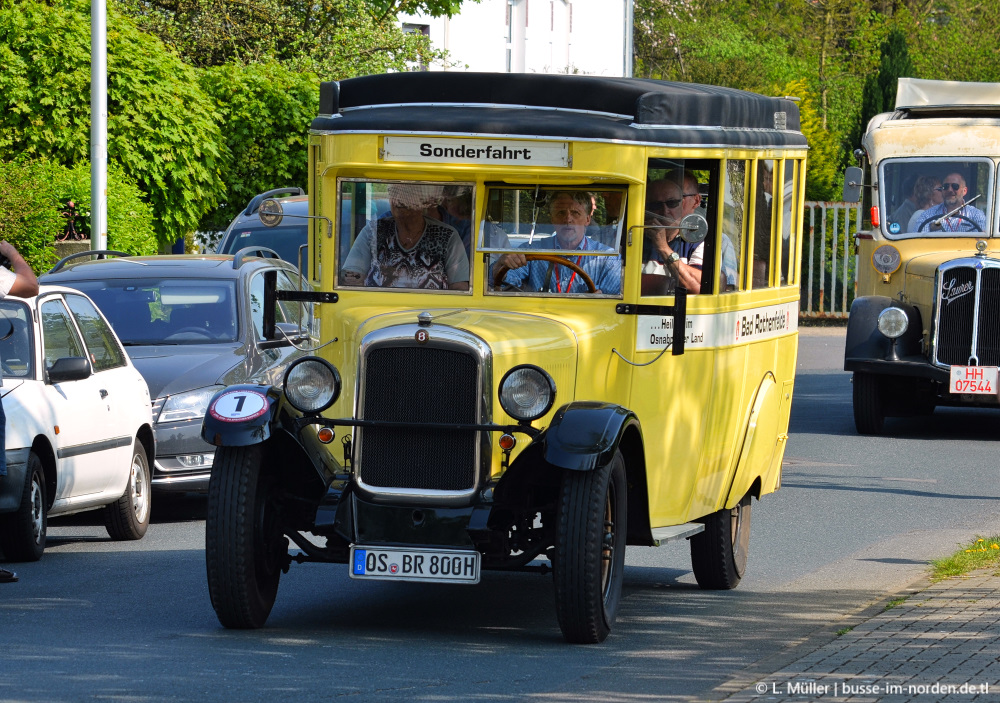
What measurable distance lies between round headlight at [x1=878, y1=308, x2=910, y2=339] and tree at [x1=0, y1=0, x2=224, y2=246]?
30.5ft

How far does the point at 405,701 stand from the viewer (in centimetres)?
655

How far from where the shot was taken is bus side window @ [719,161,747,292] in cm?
888

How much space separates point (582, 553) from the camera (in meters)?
7.37

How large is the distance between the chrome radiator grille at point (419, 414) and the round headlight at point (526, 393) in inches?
5.8

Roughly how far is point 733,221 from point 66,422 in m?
4.11

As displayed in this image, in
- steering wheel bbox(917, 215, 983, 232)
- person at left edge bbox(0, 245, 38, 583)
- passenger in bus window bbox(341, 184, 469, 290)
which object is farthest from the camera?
steering wheel bbox(917, 215, 983, 232)

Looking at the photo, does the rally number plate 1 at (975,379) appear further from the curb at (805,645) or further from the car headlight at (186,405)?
the car headlight at (186,405)

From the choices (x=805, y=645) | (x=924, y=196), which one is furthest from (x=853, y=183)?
(x=805, y=645)

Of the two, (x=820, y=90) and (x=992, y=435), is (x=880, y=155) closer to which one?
(x=992, y=435)

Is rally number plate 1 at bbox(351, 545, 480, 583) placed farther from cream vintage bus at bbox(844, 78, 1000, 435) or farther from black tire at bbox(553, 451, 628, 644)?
cream vintage bus at bbox(844, 78, 1000, 435)

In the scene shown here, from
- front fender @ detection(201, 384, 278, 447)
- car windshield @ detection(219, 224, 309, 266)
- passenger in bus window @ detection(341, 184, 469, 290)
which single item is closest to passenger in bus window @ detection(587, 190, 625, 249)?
passenger in bus window @ detection(341, 184, 469, 290)

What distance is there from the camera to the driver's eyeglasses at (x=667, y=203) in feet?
27.5

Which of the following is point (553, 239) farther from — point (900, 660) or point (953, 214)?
point (953, 214)

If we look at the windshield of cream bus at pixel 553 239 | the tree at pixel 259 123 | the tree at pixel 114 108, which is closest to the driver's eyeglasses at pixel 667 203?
the windshield of cream bus at pixel 553 239
